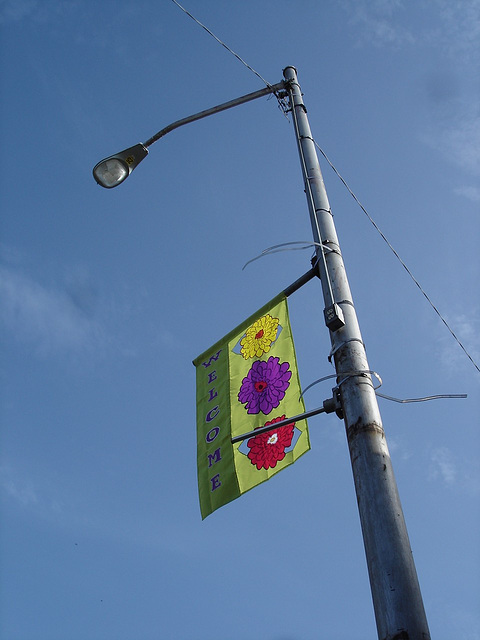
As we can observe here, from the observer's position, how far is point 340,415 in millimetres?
4184

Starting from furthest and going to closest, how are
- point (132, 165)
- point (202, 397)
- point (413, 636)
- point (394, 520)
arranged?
point (132, 165), point (202, 397), point (394, 520), point (413, 636)

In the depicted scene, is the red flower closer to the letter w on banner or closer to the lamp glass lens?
the letter w on banner

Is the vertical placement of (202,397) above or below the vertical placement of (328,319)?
above

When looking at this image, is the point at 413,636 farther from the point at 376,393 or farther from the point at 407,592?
the point at 376,393

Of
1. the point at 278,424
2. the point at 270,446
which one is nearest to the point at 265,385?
the point at 270,446

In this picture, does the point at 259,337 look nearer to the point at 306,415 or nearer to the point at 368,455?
the point at 306,415

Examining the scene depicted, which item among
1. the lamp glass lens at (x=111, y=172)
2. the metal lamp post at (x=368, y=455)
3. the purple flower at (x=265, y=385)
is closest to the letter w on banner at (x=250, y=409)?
the purple flower at (x=265, y=385)

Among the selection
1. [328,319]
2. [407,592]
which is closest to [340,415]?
[328,319]

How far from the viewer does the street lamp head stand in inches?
293

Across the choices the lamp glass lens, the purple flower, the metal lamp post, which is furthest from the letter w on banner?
the lamp glass lens

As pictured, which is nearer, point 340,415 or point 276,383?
point 340,415

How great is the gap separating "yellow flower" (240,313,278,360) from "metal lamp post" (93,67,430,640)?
654 millimetres

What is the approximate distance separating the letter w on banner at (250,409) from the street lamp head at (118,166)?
2.87 m

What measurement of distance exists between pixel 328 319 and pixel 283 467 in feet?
3.84
